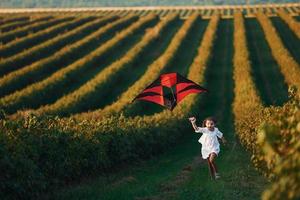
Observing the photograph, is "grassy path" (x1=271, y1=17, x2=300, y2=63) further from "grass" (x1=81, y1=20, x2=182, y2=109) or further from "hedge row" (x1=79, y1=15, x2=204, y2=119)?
"grass" (x1=81, y1=20, x2=182, y2=109)

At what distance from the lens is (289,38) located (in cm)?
5397

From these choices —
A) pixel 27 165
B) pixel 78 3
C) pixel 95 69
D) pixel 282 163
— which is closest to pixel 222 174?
pixel 27 165

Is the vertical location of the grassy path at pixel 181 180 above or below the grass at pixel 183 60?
above

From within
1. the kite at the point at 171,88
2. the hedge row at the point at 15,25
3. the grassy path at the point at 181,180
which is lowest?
the hedge row at the point at 15,25

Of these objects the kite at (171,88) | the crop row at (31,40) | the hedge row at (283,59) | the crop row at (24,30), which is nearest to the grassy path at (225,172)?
the kite at (171,88)

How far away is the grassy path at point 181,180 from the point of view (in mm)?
12750

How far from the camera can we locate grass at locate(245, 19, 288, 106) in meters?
34.5

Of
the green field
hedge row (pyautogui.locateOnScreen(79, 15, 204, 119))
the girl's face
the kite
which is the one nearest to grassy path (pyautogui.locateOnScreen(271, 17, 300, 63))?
the green field

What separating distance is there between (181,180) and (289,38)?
137 feet

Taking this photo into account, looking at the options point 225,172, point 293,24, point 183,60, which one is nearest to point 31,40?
point 183,60

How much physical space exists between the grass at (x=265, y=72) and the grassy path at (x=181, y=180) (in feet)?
24.6

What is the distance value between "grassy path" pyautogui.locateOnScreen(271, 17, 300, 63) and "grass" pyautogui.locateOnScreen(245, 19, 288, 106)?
1887mm

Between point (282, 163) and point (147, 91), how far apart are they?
8893 mm

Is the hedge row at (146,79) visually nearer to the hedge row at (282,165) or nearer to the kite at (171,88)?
the kite at (171,88)
